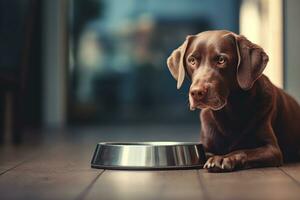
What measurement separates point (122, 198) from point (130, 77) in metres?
7.29

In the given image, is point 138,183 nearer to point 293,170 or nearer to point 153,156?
point 153,156

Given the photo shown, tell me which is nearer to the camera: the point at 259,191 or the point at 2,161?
the point at 259,191

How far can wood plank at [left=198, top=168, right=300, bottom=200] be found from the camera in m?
1.90

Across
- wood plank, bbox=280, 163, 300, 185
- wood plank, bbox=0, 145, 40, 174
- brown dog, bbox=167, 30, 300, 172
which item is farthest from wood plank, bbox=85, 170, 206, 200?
wood plank, bbox=0, 145, 40, 174

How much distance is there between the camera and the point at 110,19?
907cm

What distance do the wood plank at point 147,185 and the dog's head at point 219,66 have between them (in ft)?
0.93

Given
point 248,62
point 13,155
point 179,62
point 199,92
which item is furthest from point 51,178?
point 13,155

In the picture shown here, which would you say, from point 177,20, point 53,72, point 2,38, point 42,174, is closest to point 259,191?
point 42,174

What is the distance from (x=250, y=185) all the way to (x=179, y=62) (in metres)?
0.79

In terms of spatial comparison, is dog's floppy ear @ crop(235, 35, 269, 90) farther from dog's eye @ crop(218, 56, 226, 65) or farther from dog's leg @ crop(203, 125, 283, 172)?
dog's leg @ crop(203, 125, 283, 172)

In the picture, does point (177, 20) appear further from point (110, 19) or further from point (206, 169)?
point (206, 169)

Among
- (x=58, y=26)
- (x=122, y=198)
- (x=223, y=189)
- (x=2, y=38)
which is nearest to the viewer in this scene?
(x=122, y=198)

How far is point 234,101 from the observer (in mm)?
2656

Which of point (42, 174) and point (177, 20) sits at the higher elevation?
point (177, 20)
